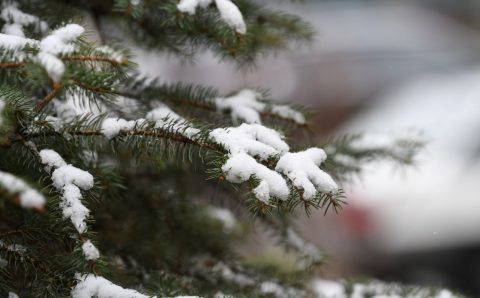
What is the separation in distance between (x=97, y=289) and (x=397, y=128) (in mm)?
1223

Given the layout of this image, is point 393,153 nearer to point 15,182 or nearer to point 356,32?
point 15,182

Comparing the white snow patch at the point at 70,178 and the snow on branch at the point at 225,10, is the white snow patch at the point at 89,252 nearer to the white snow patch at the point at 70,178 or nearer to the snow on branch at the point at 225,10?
the white snow patch at the point at 70,178

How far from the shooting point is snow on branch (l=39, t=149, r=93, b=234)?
988mm

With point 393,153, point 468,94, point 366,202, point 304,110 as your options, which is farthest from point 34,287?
point 468,94

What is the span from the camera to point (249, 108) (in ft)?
4.34

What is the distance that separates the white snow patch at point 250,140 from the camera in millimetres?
986

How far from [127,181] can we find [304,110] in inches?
18.8

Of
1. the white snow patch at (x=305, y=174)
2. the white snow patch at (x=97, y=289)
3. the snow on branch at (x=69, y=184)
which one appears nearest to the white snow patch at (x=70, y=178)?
the snow on branch at (x=69, y=184)

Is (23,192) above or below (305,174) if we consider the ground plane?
below

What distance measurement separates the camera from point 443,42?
25.2 feet

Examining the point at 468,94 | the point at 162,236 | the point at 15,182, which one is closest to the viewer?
the point at 15,182

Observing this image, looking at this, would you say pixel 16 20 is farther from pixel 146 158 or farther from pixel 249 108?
pixel 249 108

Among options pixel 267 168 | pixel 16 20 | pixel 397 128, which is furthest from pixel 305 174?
pixel 397 128

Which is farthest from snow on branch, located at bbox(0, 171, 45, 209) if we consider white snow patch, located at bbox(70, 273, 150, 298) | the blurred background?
the blurred background
